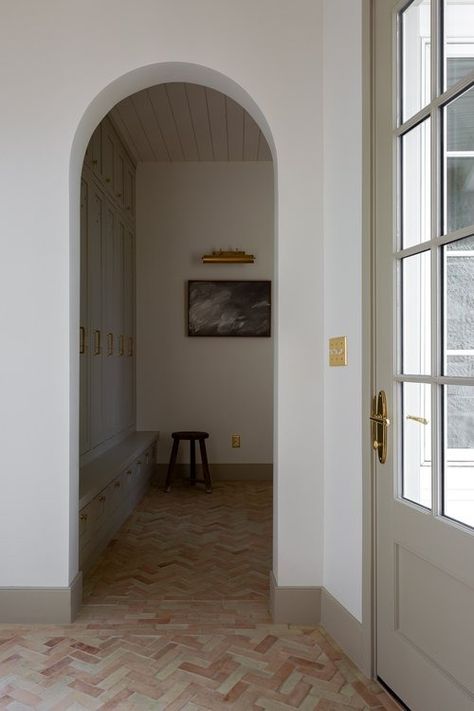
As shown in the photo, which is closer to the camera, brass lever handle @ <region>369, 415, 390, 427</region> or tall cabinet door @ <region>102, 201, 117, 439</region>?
brass lever handle @ <region>369, 415, 390, 427</region>

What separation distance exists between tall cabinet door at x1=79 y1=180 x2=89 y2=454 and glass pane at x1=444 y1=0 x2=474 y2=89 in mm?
2693

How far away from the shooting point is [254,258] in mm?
5969

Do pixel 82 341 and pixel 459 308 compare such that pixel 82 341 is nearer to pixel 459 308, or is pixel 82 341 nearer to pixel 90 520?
pixel 90 520

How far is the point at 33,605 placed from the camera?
261cm

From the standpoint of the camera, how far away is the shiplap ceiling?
4474mm

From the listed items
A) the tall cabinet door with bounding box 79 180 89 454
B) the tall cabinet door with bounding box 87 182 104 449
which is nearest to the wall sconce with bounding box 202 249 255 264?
the tall cabinet door with bounding box 87 182 104 449

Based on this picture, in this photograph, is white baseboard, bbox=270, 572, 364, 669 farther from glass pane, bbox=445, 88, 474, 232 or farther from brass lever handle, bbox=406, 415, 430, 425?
glass pane, bbox=445, 88, 474, 232

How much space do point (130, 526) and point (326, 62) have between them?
11.0 feet

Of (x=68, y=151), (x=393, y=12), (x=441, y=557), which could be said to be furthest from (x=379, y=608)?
(x=68, y=151)

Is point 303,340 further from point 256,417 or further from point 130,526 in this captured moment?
point 256,417

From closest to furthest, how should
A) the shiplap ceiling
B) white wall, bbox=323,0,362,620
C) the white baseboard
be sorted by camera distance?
white wall, bbox=323,0,362,620 < the white baseboard < the shiplap ceiling

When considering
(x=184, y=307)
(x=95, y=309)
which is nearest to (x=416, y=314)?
(x=95, y=309)

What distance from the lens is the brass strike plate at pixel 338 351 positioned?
2443 millimetres

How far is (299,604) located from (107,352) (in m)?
2.72
